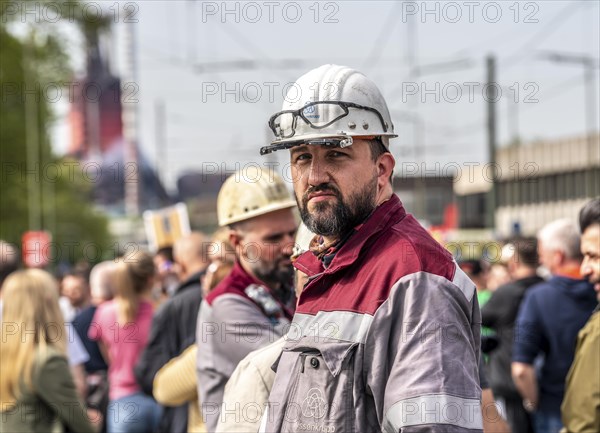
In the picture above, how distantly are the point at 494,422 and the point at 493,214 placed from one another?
1494 centimetres

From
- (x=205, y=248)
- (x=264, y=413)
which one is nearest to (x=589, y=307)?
(x=205, y=248)

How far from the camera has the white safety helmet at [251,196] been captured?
478cm

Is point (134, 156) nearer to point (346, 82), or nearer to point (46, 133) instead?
point (46, 133)

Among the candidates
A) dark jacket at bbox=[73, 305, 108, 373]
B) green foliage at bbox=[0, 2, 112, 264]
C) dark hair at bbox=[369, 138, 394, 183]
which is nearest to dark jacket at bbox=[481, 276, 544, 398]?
dark jacket at bbox=[73, 305, 108, 373]

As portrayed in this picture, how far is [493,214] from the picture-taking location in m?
18.2

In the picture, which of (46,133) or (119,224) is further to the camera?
(119,224)

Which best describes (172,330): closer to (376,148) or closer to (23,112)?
(376,148)

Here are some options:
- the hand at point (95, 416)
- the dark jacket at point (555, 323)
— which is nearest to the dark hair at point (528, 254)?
the dark jacket at point (555, 323)

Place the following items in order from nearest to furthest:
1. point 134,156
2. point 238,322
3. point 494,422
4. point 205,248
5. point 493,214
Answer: point 494,422 → point 238,322 → point 205,248 → point 493,214 → point 134,156

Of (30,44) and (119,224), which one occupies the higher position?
(30,44)

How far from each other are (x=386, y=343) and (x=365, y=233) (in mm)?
378

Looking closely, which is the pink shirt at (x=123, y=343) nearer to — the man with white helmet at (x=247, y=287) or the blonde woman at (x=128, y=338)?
the blonde woman at (x=128, y=338)

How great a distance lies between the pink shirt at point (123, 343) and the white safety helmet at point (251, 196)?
307 centimetres

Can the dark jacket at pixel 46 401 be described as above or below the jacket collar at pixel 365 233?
below
